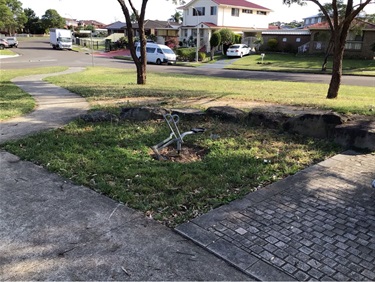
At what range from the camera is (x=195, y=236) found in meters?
3.42

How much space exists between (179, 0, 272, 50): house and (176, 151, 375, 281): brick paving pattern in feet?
142

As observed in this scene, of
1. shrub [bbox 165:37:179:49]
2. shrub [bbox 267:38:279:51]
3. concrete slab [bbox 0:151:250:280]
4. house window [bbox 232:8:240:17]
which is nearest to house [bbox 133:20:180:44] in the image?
shrub [bbox 165:37:179:49]

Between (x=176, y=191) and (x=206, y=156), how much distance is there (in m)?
1.42

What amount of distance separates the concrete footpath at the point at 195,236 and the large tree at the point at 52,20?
9987cm

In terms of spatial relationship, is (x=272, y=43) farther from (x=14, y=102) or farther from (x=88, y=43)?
(x=14, y=102)

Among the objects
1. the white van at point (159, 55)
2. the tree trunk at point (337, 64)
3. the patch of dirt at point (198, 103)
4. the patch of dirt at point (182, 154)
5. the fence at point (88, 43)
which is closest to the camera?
the patch of dirt at point (182, 154)

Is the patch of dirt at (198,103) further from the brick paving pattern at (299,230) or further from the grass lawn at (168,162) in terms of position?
the brick paving pattern at (299,230)

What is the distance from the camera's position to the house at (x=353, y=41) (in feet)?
113

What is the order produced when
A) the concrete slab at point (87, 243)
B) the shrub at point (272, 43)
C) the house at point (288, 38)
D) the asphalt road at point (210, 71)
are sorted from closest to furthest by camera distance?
the concrete slab at point (87, 243), the asphalt road at point (210, 71), the house at point (288, 38), the shrub at point (272, 43)

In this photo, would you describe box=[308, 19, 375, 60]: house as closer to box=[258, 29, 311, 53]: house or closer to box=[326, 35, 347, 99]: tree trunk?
box=[258, 29, 311, 53]: house

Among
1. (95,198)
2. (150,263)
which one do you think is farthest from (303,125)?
(150,263)

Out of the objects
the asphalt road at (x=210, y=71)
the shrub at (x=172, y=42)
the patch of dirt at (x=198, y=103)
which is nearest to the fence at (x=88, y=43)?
the shrub at (x=172, y=42)

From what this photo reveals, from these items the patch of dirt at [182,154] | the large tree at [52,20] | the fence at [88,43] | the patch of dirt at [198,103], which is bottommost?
the patch of dirt at [182,154]

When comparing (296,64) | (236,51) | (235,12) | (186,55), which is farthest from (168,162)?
(235,12)
